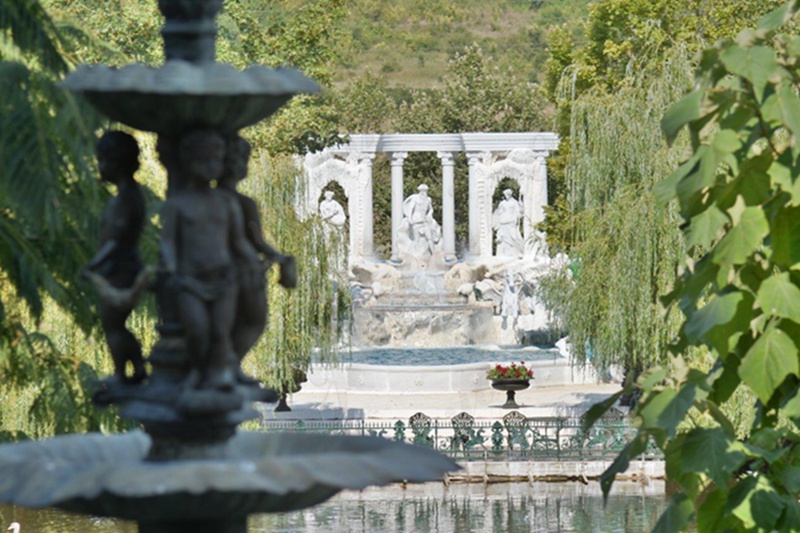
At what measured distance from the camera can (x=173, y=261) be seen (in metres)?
5.66

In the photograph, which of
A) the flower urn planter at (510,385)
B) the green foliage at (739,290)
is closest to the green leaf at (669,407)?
the green foliage at (739,290)

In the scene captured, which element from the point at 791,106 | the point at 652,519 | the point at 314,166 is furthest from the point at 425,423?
the point at 314,166

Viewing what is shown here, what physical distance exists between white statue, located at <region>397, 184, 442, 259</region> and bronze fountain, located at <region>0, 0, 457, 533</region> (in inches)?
1859

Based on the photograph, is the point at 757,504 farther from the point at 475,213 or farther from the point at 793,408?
the point at 475,213

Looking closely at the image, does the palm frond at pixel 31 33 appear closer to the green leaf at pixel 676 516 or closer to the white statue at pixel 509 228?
the green leaf at pixel 676 516

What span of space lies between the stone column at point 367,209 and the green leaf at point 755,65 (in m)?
45.6

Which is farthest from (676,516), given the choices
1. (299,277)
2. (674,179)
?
(299,277)

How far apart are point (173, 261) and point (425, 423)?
62.9 ft

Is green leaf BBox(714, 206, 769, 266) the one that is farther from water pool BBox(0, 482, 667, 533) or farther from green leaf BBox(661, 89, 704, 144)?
water pool BBox(0, 482, 667, 533)

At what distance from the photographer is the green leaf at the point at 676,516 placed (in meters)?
6.77

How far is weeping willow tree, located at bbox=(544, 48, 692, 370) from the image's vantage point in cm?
2212

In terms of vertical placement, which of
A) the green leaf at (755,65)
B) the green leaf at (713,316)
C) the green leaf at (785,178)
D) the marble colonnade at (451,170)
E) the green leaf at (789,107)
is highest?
the marble colonnade at (451,170)

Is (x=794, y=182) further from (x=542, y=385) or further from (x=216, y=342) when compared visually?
(x=542, y=385)

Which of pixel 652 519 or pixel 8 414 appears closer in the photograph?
pixel 8 414
